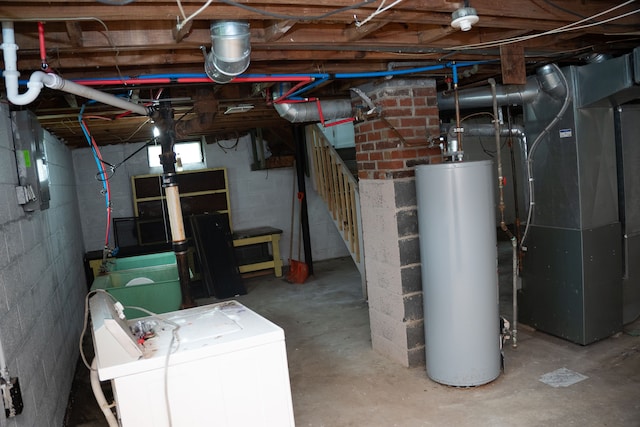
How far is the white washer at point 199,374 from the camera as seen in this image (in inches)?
82.2

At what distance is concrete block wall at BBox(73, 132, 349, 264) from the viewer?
6934 mm

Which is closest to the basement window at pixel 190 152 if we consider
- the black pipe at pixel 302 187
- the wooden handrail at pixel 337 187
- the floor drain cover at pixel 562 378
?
the black pipe at pixel 302 187

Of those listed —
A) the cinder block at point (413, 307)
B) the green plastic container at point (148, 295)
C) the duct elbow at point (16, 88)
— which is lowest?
the cinder block at point (413, 307)

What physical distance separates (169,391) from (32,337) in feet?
3.45

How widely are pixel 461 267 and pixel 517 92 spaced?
1.58m

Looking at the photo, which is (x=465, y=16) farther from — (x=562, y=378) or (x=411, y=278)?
(x=562, y=378)

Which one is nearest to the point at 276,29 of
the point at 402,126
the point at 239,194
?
the point at 402,126

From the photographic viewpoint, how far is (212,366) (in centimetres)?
220

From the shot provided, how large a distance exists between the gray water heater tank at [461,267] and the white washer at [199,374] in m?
1.30

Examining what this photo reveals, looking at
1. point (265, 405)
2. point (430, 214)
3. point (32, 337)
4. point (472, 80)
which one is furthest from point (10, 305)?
point (472, 80)

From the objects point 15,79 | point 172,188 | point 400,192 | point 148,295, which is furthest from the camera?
point 148,295

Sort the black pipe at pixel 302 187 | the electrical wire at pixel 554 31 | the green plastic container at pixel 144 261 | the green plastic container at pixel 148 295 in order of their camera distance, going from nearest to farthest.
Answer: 1. the electrical wire at pixel 554 31
2. the green plastic container at pixel 148 295
3. the green plastic container at pixel 144 261
4. the black pipe at pixel 302 187

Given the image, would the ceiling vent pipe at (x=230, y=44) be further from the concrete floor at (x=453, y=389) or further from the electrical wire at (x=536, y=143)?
the electrical wire at (x=536, y=143)

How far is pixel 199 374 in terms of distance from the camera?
2182mm
